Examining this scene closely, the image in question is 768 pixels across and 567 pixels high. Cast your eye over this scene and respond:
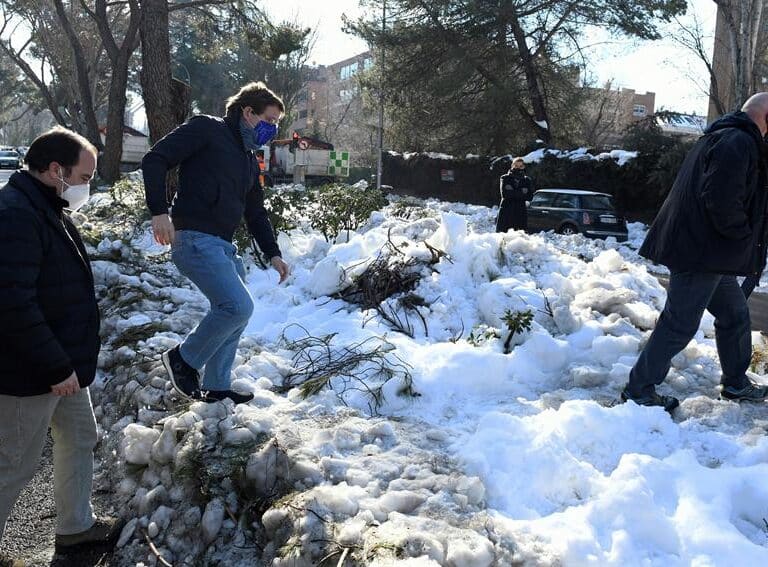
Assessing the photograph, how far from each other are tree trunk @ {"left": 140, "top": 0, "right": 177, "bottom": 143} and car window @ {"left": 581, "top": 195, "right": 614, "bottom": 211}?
32.5ft


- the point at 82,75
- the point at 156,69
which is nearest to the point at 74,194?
Result: the point at 156,69

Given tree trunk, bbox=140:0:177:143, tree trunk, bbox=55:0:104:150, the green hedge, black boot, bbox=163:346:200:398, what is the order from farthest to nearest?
tree trunk, bbox=55:0:104:150, the green hedge, tree trunk, bbox=140:0:177:143, black boot, bbox=163:346:200:398

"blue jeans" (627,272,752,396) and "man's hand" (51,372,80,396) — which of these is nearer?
"man's hand" (51,372,80,396)

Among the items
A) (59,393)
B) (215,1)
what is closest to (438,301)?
(59,393)

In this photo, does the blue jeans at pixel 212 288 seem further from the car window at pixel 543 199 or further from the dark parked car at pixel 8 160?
the dark parked car at pixel 8 160

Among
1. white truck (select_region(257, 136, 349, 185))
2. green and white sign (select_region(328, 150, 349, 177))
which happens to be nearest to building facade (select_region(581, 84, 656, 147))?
green and white sign (select_region(328, 150, 349, 177))

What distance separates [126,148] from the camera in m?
44.9

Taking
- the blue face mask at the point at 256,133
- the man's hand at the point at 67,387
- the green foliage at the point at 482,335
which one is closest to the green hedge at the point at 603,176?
the green foliage at the point at 482,335

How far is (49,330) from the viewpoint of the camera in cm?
274

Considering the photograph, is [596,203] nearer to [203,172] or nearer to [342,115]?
[203,172]

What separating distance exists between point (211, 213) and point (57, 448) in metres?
1.39

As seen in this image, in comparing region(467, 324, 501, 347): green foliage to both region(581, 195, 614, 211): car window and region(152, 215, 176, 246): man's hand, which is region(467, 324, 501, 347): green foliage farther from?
region(581, 195, 614, 211): car window

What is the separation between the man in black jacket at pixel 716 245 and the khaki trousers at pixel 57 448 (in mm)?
2908

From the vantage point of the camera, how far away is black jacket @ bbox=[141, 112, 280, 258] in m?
3.66
